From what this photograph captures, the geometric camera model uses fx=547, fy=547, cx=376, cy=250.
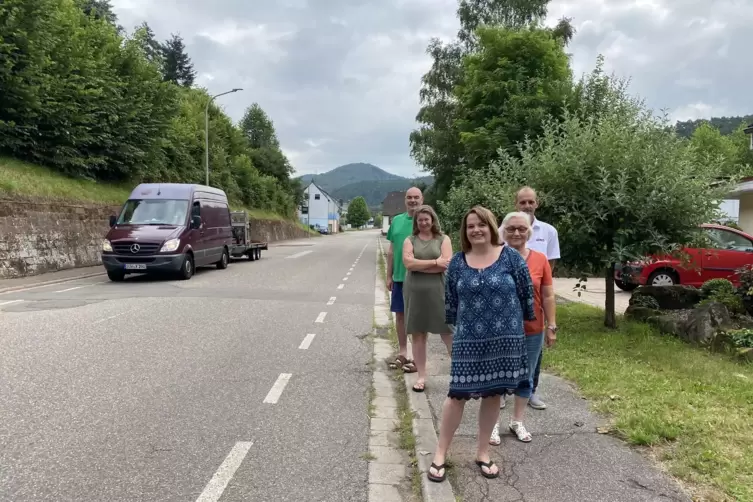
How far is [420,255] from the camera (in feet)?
16.2

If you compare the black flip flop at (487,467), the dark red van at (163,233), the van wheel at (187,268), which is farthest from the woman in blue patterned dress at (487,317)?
the van wheel at (187,268)

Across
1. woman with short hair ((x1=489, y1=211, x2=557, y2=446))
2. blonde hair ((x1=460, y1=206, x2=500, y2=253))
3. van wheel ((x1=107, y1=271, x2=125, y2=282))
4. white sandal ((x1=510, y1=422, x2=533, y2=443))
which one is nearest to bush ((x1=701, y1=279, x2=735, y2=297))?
woman with short hair ((x1=489, y1=211, x2=557, y2=446))

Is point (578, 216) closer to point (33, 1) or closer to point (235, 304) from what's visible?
point (235, 304)

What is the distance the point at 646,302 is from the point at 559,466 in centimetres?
601

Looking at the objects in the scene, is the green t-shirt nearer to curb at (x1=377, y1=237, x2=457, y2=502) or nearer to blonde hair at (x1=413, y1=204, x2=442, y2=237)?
blonde hair at (x1=413, y1=204, x2=442, y2=237)

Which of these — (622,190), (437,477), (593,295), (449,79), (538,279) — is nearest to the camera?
(437,477)

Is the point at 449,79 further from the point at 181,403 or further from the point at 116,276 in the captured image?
the point at 181,403

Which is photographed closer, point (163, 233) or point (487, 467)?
point (487, 467)

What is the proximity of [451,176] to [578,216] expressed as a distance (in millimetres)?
19213

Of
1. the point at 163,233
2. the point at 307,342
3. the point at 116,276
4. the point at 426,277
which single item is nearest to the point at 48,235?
the point at 116,276

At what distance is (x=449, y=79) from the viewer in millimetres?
28375

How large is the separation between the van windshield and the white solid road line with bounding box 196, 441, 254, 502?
40.4ft

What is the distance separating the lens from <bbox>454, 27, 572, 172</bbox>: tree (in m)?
17.7

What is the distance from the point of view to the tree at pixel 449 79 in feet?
84.6
